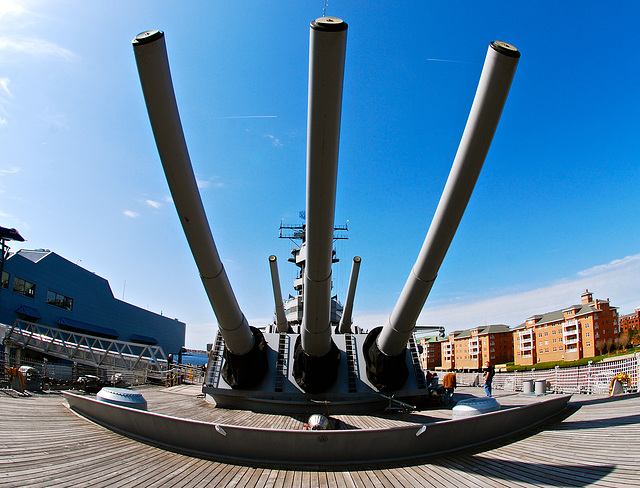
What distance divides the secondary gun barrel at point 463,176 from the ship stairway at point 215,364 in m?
3.68

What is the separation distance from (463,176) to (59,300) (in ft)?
86.3

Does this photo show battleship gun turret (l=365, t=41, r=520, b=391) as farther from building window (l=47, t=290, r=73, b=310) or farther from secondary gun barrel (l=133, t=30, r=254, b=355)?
building window (l=47, t=290, r=73, b=310)

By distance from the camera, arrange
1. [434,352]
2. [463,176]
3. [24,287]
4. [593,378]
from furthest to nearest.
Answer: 1. [434,352]
2. [24,287]
3. [593,378]
4. [463,176]

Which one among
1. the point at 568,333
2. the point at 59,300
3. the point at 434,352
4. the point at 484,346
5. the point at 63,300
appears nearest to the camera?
A: the point at 59,300

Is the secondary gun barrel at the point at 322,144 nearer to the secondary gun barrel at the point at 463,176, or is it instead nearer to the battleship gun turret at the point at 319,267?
the battleship gun turret at the point at 319,267

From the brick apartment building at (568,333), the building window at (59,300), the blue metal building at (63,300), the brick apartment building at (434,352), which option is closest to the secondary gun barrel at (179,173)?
the blue metal building at (63,300)

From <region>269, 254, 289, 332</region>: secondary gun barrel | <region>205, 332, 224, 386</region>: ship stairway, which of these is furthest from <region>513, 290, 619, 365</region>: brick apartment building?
<region>205, 332, 224, 386</region>: ship stairway

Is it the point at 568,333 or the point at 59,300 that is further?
the point at 568,333

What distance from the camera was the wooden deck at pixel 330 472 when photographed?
114 inches

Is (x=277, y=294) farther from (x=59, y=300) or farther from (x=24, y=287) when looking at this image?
(x=59, y=300)

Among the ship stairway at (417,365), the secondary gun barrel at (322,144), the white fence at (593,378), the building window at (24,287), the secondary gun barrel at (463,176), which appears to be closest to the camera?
the secondary gun barrel at (322,144)

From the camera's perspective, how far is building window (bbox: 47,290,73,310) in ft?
72.1

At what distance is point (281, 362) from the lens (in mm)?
6832

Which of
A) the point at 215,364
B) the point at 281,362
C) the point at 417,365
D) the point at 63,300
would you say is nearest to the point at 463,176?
the point at 417,365
